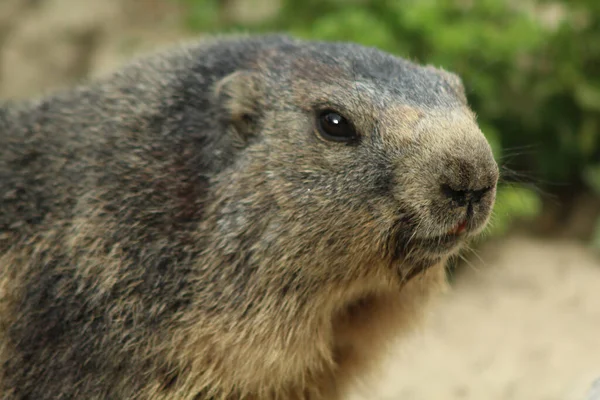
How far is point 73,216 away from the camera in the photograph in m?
4.25

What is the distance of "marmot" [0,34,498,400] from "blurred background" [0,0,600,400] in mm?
2765

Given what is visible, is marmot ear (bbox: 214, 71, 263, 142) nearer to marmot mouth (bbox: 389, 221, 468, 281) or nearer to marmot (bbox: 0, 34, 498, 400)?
marmot (bbox: 0, 34, 498, 400)

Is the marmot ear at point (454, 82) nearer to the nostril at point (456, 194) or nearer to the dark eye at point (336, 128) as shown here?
the dark eye at point (336, 128)

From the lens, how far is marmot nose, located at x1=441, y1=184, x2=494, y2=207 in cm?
365

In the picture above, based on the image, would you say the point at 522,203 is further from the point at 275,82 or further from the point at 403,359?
the point at 275,82

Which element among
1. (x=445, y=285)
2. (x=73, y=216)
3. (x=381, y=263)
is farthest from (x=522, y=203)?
(x=73, y=216)

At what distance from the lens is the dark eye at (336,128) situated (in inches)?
155

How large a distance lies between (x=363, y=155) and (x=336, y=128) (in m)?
0.21

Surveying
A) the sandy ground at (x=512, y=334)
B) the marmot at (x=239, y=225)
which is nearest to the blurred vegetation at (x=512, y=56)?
the sandy ground at (x=512, y=334)

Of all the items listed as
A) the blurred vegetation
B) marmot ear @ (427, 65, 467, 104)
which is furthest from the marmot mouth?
the blurred vegetation

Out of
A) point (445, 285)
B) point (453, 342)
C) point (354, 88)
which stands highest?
point (354, 88)

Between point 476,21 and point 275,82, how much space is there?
4529 mm

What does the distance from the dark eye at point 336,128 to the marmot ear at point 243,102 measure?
437 mm

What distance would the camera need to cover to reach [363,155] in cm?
387
